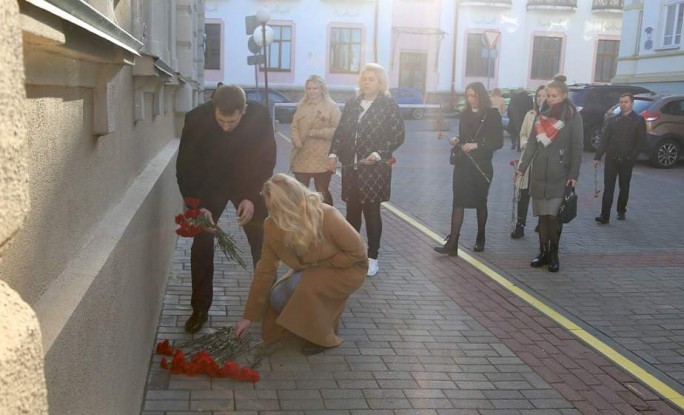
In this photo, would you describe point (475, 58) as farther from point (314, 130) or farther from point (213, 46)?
point (314, 130)

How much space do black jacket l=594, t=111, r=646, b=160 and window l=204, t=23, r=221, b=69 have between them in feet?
100

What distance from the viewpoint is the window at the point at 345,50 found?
40.1 metres

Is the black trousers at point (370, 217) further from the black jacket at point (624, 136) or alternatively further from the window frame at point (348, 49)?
the window frame at point (348, 49)

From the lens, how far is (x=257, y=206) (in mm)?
→ 5855

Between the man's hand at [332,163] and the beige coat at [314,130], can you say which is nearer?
the man's hand at [332,163]

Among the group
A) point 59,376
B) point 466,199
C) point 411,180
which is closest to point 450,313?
point 466,199

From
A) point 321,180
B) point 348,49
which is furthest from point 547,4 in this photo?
point 321,180

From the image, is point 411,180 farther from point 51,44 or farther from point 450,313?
point 51,44

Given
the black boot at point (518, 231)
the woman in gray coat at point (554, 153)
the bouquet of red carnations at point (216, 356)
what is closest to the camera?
the bouquet of red carnations at point (216, 356)

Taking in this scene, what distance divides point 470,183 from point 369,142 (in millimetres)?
1591

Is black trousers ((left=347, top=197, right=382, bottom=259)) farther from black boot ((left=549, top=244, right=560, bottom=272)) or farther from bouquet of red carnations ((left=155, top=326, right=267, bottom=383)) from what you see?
bouquet of red carnations ((left=155, top=326, right=267, bottom=383))

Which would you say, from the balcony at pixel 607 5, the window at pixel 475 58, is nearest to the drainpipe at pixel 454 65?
the window at pixel 475 58

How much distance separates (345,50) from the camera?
40.2 m

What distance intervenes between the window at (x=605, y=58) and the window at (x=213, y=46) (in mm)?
20846
